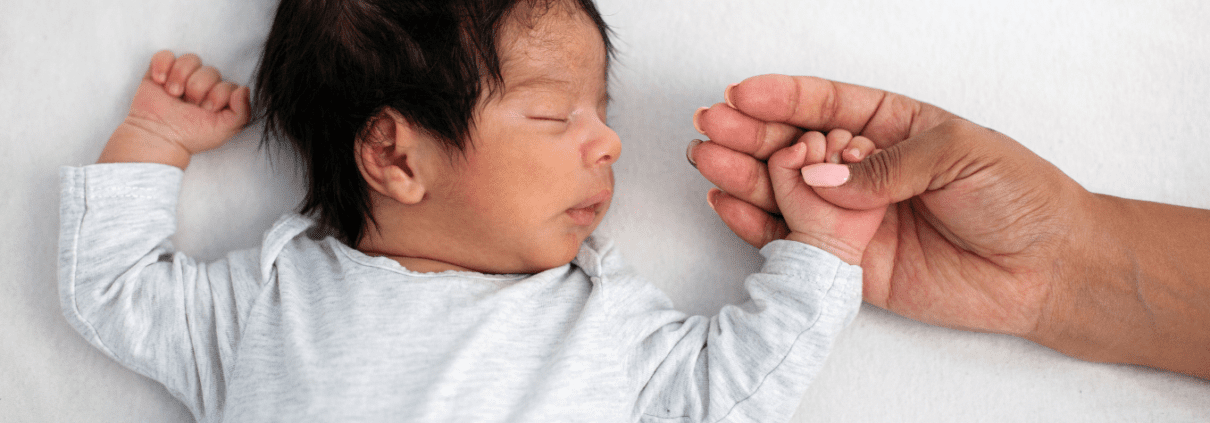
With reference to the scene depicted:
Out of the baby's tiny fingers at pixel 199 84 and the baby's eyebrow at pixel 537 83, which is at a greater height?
the baby's eyebrow at pixel 537 83

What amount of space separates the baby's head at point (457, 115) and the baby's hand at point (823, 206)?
0.28 m

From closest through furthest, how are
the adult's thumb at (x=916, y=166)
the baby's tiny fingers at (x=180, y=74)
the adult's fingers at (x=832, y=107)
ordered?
the adult's thumb at (x=916, y=166) < the adult's fingers at (x=832, y=107) < the baby's tiny fingers at (x=180, y=74)

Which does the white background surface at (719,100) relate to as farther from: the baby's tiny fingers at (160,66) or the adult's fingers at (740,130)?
the adult's fingers at (740,130)

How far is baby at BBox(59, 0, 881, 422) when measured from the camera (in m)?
1.05

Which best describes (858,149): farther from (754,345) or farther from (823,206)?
(754,345)

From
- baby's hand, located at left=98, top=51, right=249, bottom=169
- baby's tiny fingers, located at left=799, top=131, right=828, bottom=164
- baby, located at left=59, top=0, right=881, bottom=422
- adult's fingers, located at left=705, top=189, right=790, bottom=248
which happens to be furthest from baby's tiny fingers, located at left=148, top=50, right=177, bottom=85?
baby's tiny fingers, located at left=799, top=131, right=828, bottom=164

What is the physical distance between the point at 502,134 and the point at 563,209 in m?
0.15

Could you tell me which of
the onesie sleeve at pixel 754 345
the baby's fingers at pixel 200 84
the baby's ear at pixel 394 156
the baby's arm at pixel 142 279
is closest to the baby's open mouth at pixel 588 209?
the onesie sleeve at pixel 754 345

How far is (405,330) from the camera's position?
1.07 metres

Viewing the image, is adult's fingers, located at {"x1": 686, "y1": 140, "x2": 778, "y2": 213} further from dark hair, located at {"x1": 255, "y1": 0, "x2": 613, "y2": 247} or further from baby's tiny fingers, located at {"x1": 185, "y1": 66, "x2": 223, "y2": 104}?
baby's tiny fingers, located at {"x1": 185, "y1": 66, "x2": 223, "y2": 104}

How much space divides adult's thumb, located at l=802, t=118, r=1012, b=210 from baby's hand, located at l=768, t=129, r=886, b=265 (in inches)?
1.7

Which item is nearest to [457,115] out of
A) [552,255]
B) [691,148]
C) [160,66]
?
[552,255]

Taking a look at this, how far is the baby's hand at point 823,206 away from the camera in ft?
3.64

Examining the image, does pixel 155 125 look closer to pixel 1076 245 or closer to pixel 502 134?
pixel 502 134
